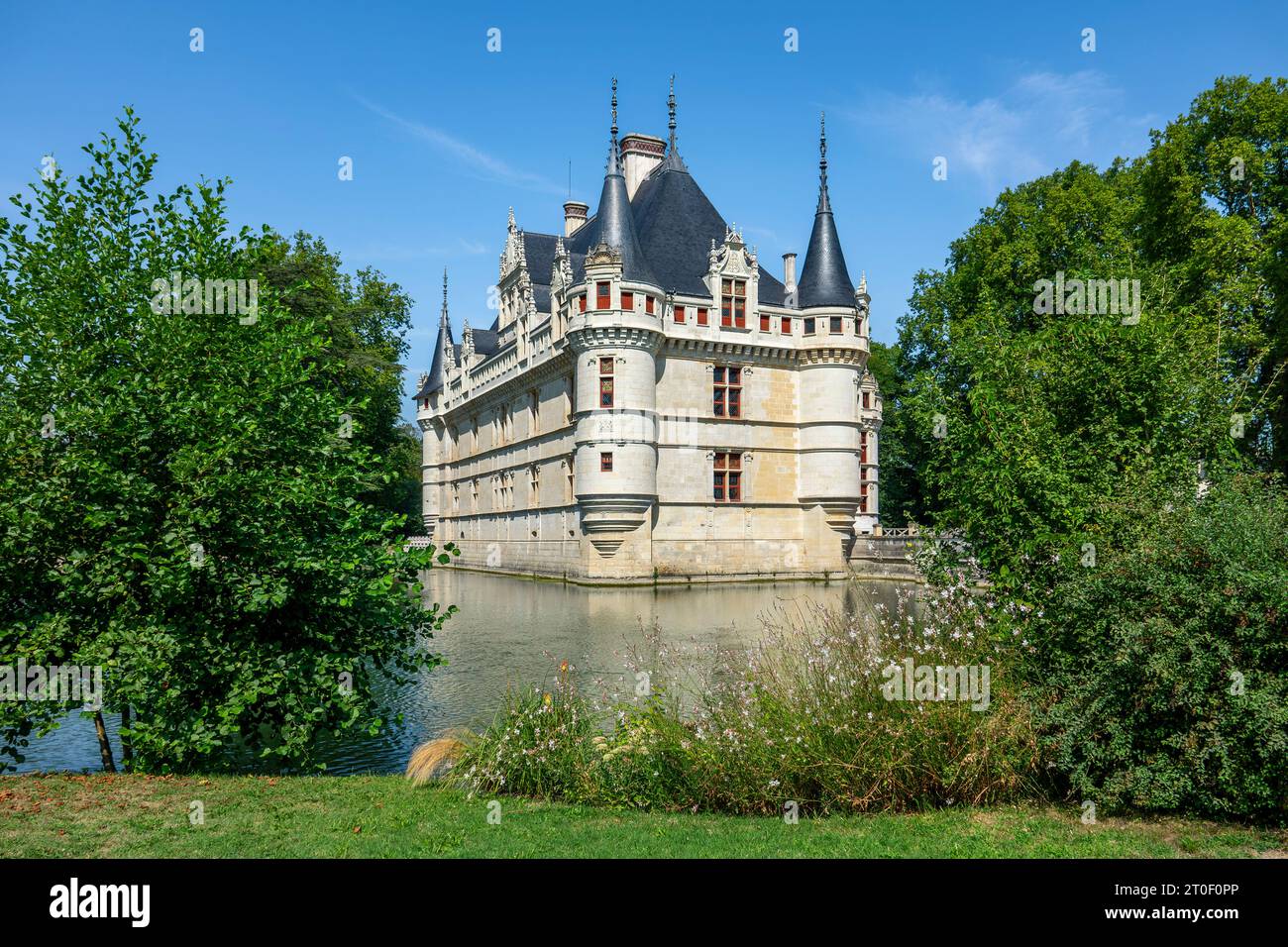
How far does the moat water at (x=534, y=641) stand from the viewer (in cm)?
1013

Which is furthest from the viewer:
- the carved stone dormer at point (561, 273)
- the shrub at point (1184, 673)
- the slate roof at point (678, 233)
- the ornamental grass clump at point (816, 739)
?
the carved stone dormer at point (561, 273)

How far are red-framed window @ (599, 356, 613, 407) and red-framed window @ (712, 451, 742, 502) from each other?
563 cm

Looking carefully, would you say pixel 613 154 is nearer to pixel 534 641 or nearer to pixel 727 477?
pixel 727 477

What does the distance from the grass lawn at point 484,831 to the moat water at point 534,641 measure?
1843mm

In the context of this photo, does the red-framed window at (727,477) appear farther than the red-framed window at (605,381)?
Yes

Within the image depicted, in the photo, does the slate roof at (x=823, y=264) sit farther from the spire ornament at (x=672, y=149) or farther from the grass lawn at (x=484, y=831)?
the grass lawn at (x=484, y=831)

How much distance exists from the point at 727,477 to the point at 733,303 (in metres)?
7.30

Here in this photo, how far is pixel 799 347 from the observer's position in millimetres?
35875

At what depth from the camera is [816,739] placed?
274 inches

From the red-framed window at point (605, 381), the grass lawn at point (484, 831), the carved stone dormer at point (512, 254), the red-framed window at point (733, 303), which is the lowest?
the grass lawn at point (484, 831)
